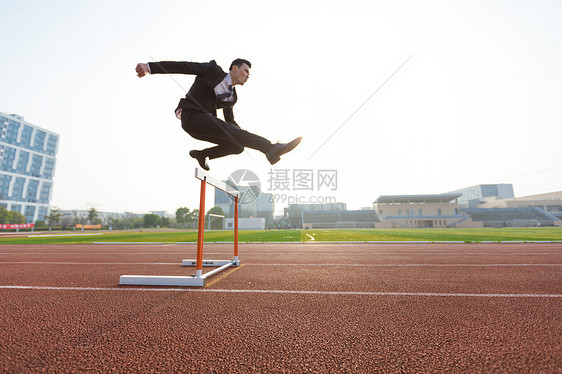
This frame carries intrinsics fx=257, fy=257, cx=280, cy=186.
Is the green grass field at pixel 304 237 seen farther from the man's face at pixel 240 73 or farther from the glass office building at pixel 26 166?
the glass office building at pixel 26 166

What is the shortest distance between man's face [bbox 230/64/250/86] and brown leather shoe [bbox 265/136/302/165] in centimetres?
91

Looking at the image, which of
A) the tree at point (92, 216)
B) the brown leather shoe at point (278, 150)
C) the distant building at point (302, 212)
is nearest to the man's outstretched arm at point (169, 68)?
the brown leather shoe at point (278, 150)

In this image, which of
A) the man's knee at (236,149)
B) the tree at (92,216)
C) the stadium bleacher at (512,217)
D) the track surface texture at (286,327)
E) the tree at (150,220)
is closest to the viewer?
the track surface texture at (286,327)

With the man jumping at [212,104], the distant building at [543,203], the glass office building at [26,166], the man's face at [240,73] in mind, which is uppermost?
the glass office building at [26,166]

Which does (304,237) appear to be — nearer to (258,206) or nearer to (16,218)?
(16,218)

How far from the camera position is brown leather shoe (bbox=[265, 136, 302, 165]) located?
294 centimetres

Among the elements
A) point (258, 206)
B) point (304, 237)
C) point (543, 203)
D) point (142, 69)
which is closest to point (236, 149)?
point (142, 69)

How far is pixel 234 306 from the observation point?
259 cm

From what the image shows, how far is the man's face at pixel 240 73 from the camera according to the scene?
3.05 meters

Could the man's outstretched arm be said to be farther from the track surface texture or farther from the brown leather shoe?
the track surface texture

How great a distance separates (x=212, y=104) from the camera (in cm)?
308

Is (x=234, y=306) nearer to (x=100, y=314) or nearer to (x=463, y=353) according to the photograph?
(x=100, y=314)

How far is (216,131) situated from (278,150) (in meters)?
0.74

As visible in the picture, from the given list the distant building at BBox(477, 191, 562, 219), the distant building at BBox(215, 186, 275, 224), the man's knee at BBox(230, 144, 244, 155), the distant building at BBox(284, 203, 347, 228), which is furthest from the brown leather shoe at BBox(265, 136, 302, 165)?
the distant building at BBox(477, 191, 562, 219)
